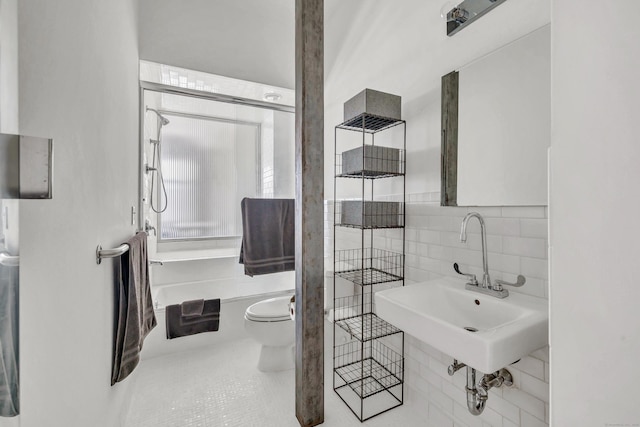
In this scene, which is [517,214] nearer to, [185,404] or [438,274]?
[438,274]

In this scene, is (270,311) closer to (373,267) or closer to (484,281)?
(373,267)

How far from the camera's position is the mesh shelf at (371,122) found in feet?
5.58

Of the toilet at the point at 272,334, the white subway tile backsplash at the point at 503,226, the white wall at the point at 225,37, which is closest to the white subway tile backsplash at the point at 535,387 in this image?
the white subway tile backsplash at the point at 503,226

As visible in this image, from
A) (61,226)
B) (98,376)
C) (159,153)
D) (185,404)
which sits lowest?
(185,404)

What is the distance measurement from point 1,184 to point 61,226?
548 mm

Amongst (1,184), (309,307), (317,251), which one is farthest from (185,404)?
(1,184)

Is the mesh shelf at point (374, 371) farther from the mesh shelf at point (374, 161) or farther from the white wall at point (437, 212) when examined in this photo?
the mesh shelf at point (374, 161)

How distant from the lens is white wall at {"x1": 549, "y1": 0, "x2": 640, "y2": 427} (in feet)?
0.62

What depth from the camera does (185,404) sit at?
1.76 metres

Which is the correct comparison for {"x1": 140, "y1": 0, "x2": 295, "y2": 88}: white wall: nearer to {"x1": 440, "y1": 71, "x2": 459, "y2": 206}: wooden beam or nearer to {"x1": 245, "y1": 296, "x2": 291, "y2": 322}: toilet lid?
{"x1": 440, "y1": 71, "x2": 459, "y2": 206}: wooden beam

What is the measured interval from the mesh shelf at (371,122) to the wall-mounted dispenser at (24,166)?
1.52m

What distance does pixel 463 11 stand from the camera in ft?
4.52

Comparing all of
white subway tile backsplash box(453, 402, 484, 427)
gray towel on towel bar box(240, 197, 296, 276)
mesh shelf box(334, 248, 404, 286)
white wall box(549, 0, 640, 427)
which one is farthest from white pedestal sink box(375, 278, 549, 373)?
gray towel on towel bar box(240, 197, 296, 276)

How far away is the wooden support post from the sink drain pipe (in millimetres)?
717
